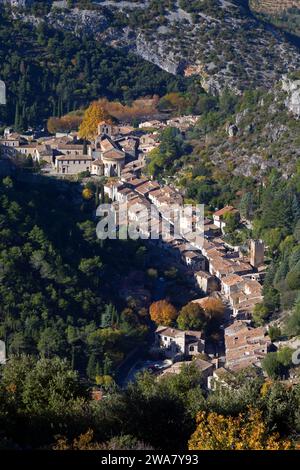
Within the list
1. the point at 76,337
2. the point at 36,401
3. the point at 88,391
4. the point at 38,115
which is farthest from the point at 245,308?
the point at 38,115

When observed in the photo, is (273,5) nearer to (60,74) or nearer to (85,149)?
(60,74)

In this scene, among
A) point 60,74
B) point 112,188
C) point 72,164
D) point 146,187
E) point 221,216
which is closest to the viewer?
point 221,216

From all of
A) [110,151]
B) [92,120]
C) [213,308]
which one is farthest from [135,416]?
[92,120]

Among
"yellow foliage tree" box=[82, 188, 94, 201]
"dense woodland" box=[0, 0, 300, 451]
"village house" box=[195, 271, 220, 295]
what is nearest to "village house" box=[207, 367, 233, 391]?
"dense woodland" box=[0, 0, 300, 451]

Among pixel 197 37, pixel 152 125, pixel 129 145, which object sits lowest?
pixel 152 125

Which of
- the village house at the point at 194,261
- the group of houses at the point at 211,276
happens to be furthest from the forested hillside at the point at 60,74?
the village house at the point at 194,261

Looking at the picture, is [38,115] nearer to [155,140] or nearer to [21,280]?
[155,140]
